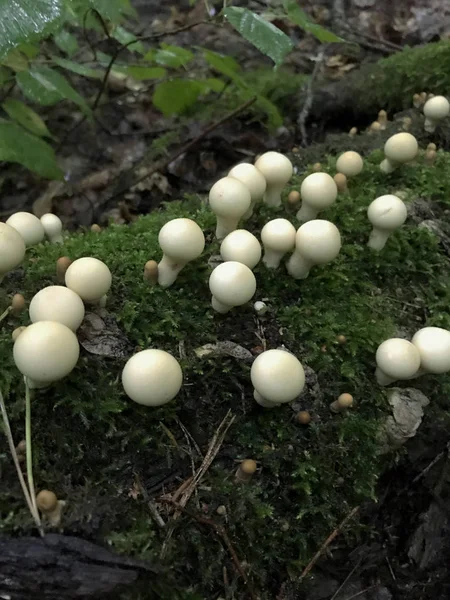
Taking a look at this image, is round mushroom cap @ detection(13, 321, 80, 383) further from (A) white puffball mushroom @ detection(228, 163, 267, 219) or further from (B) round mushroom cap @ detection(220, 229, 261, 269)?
(A) white puffball mushroom @ detection(228, 163, 267, 219)

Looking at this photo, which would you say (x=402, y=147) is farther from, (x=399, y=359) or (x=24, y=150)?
(x=24, y=150)

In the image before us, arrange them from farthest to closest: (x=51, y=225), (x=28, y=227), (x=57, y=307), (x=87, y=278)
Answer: (x=51, y=225) → (x=28, y=227) → (x=87, y=278) → (x=57, y=307)

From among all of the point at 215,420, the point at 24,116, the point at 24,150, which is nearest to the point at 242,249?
the point at 215,420

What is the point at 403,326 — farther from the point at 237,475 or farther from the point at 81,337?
the point at 81,337

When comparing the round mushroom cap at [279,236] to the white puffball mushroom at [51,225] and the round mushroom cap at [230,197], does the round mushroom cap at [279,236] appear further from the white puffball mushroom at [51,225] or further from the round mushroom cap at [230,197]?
the white puffball mushroom at [51,225]

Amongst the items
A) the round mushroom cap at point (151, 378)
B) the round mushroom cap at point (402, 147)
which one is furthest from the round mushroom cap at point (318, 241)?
the round mushroom cap at point (402, 147)

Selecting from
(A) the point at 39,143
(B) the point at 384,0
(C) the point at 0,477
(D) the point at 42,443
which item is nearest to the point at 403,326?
(D) the point at 42,443
